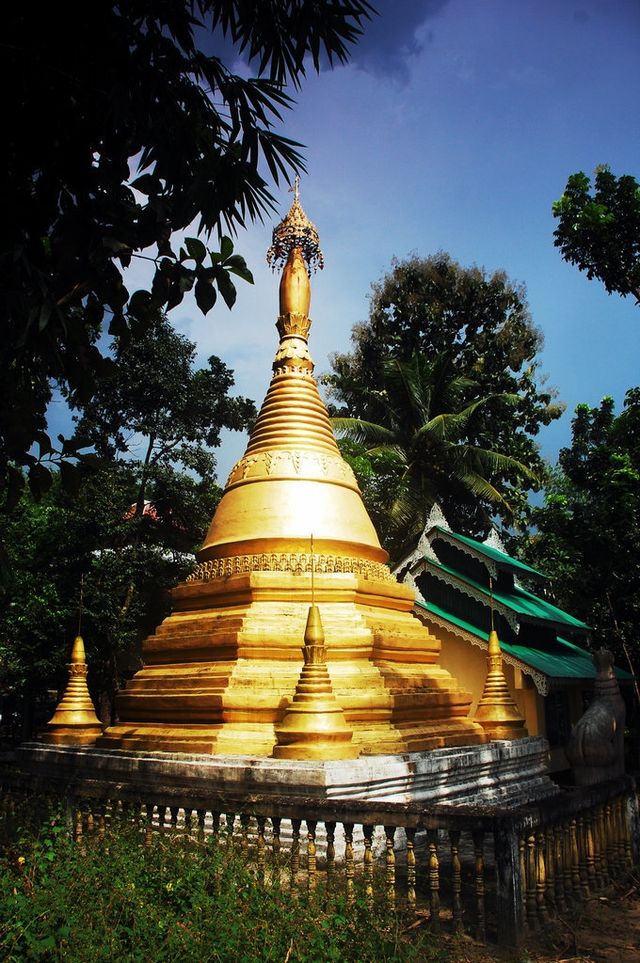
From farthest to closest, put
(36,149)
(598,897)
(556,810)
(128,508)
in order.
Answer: (128,508), (598,897), (556,810), (36,149)

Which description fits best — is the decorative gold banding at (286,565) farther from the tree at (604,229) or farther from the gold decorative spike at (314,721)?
the tree at (604,229)

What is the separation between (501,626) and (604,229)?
8407mm

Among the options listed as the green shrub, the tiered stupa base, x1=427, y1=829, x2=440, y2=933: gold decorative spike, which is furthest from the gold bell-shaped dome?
the green shrub

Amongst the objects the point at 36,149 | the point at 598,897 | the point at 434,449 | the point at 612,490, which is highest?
the point at 434,449

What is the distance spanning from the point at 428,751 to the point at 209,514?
41.4 feet

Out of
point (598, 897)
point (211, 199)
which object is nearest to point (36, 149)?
point (211, 199)

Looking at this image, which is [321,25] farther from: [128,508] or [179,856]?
[128,508]

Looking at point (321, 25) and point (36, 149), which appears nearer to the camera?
point (36, 149)

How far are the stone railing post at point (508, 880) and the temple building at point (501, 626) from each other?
10.8 metres

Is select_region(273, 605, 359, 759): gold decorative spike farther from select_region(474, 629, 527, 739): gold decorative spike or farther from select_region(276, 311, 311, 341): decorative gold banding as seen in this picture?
select_region(276, 311, 311, 341): decorative gold banding

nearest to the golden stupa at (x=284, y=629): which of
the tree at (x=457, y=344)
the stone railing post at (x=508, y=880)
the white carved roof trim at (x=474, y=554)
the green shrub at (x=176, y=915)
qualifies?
the stone railing post at (x=508, y=880)

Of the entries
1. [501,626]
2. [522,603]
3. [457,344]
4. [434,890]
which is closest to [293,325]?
[501,626]

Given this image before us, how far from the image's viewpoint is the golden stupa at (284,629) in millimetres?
9086

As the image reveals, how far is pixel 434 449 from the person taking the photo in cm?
2414
